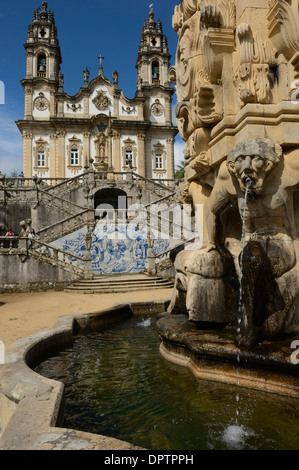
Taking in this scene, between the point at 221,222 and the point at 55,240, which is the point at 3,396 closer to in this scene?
the point at 221,222

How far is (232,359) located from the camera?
10.9 ft

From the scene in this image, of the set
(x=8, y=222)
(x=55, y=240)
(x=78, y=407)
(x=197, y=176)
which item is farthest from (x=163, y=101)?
(x=78, y=407)

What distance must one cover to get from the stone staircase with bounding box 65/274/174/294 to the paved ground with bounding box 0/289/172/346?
1.72ft

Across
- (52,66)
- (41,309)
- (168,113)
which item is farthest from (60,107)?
(41,309)

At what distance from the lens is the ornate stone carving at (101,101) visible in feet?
119

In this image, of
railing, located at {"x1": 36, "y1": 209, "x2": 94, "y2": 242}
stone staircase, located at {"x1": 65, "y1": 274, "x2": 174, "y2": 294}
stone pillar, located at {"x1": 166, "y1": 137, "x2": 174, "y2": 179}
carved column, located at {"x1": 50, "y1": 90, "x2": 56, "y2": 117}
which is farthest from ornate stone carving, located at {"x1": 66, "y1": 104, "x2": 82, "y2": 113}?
stone staircase, located at {"x1": 65, "y1": 274, "x2": 174, "y2": 294}

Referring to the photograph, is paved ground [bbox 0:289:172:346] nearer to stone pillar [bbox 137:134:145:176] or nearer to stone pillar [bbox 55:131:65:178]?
stone pillar [bbox 55:131:65:178]

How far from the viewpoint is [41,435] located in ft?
6.91

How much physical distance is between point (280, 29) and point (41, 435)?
164 inches

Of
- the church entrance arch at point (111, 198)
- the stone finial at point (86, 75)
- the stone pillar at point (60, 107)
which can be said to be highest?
the stone finial at point (86, 75)

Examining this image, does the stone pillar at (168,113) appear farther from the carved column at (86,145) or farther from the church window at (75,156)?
the church window at (75,156)

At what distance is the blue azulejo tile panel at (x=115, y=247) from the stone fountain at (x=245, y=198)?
10.9 m

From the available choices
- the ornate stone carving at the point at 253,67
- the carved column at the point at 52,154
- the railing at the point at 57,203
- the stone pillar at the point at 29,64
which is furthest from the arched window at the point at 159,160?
the ornate stone carving at the point at 253,67

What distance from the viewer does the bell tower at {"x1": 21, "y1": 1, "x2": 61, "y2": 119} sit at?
35.6 m
